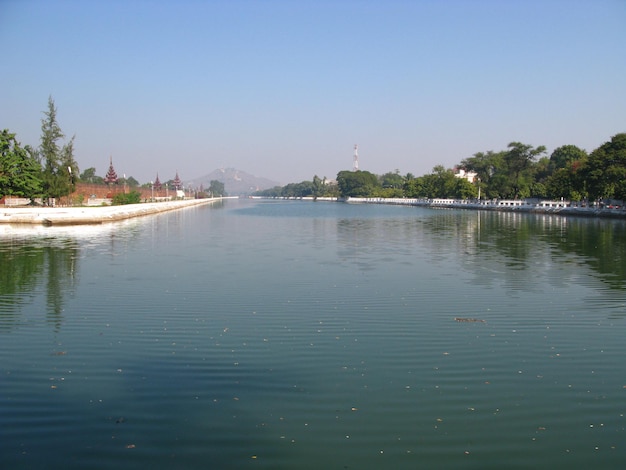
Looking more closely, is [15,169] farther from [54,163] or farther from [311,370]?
[311,370]

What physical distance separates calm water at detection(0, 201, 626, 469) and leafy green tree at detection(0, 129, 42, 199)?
96.1 feet

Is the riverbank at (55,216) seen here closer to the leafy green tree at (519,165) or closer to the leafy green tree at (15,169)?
the leafy green tree at (15,169)

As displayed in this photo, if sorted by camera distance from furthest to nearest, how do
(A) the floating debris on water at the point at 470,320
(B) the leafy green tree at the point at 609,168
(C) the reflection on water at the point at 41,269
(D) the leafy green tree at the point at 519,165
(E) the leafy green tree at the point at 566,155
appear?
(E) the leafy green tree at the point at 566,155, (D) the leafy green tree at the point at 519,165, (B) the leafy green tree at the point at 609,168, (C) the reflection on water at the point at 41,269, (A) the floating debris on water at the point at 470,320

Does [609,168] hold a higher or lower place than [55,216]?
higher

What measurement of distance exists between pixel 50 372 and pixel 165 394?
1.99m

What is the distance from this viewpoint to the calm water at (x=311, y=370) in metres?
5.67

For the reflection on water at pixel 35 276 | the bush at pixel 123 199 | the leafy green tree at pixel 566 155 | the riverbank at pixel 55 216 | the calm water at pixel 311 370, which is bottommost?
the calm water at pixel 311 370

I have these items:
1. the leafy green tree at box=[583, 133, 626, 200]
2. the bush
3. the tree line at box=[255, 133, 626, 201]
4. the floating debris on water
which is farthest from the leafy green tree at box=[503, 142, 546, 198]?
the floating debris on water

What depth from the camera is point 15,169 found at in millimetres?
43125

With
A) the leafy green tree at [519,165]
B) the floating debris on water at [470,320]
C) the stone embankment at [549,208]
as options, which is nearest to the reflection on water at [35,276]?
the floating debris on water at [470,320]

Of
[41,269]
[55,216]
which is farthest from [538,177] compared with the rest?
[41,269]

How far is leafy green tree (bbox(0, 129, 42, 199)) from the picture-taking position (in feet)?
139

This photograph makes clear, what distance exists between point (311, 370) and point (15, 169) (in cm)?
4208

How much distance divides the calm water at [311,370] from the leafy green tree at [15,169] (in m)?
29.3
